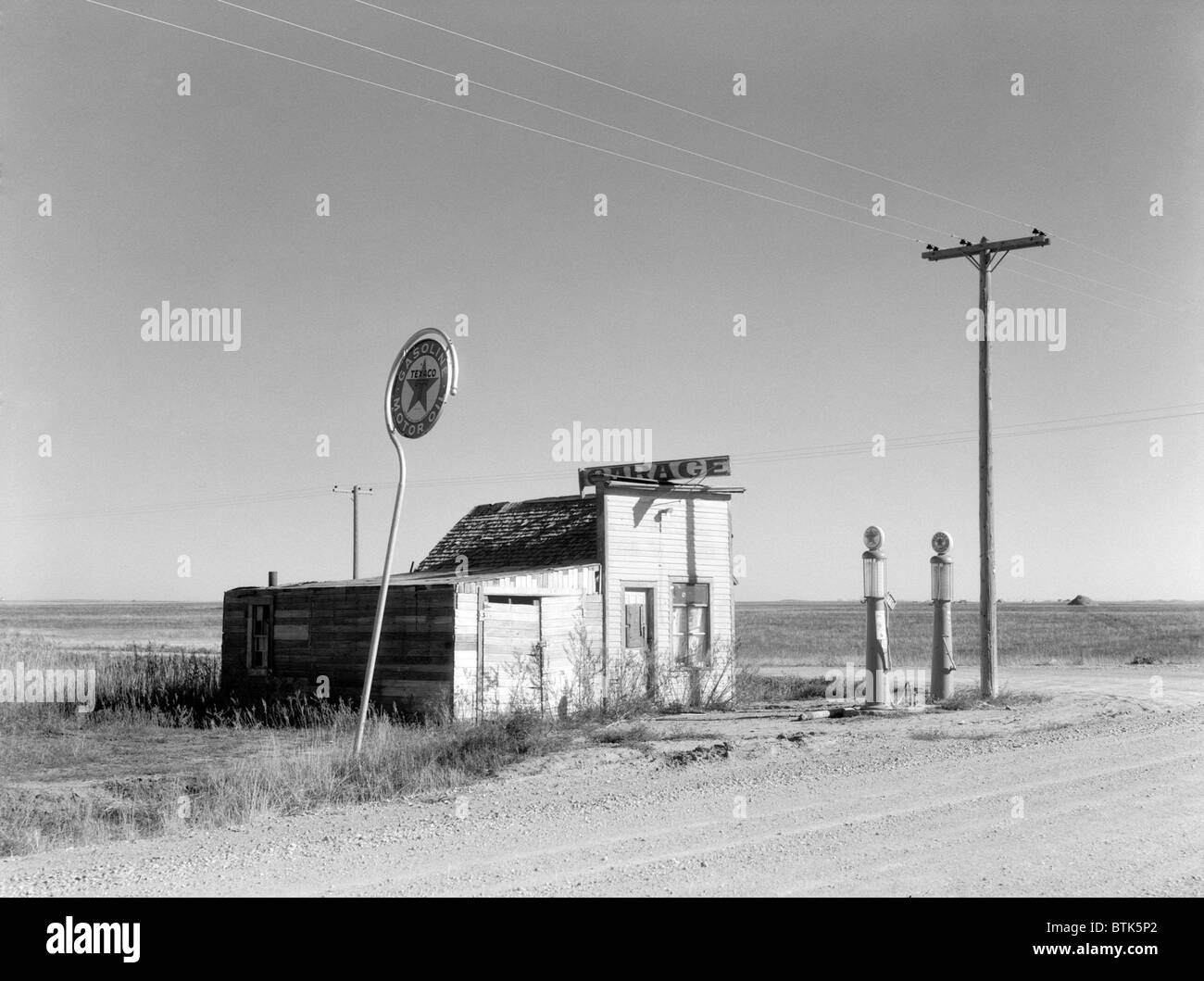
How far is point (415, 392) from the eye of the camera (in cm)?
1274

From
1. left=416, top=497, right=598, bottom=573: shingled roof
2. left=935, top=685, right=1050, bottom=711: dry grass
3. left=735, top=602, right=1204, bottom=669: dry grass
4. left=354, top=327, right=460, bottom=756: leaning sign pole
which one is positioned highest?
left=354, top=327, right=460, bottom=756: leaning sign pole

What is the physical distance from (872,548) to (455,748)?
871cm

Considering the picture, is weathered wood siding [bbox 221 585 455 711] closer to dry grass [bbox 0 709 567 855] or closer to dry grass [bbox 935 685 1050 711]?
dry grass [bbox 0 709 567 855]

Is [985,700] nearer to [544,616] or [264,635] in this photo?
[544,616]

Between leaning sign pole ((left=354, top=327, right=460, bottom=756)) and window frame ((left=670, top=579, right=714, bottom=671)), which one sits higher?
leaning sign pole ((left=354, top=327, right=460, bottom=756))

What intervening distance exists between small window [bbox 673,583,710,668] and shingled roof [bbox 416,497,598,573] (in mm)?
2036

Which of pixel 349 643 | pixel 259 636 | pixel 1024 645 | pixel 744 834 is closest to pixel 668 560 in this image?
pixel 349 643

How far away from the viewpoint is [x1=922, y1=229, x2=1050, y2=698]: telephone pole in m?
20.1

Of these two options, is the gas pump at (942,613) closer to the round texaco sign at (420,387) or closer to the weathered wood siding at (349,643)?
the weathered wood siding at (349,643)

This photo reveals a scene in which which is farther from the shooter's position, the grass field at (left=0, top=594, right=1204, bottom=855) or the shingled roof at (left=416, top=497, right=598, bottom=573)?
the shingled roof at (left=416, top=497, right=598, bottom=573)

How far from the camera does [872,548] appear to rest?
60.6 feet

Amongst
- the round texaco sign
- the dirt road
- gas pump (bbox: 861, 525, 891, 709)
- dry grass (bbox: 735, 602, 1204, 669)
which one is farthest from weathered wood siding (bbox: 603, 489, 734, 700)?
dry grass (bbox: 735, 602, 1204, 669)

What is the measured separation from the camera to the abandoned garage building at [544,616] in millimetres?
17156

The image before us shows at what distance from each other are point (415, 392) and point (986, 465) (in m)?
11.9
